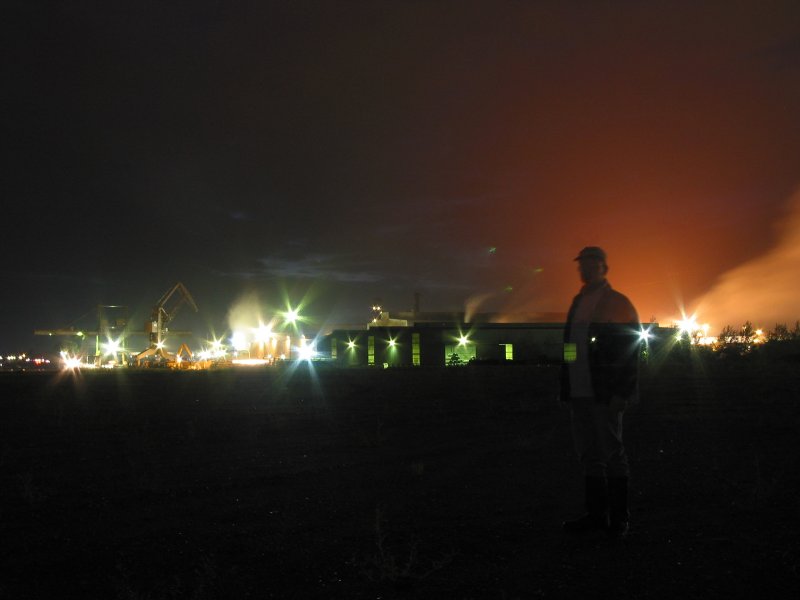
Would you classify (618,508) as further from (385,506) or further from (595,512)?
(385,506)

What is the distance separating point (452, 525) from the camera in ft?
17.0

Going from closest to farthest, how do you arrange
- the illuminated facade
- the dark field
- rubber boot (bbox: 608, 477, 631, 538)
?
the dark field, rubber boot (bbox: 608, 477, 631, 538), the illuminated facade

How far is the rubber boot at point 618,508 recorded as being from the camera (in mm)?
4672

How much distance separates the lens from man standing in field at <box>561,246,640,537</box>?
4.74 meters

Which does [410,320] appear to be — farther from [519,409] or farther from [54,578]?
[54,578]

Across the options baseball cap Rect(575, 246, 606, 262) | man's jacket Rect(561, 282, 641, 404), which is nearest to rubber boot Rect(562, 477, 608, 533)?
man's jacket Rect(561, 282, 641, 404)

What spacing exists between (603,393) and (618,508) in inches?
33.6

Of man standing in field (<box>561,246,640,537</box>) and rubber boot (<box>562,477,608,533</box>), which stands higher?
man standing in field (<box>561,246,640,537</box>)

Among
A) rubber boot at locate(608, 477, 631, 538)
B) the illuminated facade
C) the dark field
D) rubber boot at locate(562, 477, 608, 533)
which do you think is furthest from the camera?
the illuminated facade

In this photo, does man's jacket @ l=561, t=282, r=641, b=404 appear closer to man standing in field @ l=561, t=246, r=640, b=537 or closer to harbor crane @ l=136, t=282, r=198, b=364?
man standing in field @ l=561, t=246, r=640, b=537

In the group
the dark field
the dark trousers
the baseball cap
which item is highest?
the baseball cap

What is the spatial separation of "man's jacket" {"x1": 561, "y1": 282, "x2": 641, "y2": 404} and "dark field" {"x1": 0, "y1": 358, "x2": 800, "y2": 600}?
3.62ft

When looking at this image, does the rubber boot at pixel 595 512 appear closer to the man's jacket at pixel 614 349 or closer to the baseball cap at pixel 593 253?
the man's jacket at pixel 614 349

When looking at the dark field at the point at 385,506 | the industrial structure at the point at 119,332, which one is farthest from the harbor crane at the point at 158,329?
the dark field at the point at 385,506
